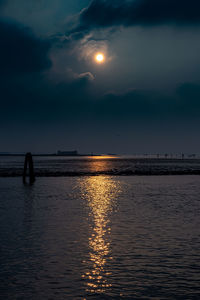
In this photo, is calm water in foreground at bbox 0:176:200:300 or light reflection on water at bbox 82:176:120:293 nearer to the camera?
calm water in foreground at bbox 0:176:200:300

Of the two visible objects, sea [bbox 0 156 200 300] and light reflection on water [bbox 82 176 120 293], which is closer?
sea [bbox 0 156 200 300]

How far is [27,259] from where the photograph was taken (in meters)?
11.6

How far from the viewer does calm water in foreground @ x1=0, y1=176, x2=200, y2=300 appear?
29.3 feet

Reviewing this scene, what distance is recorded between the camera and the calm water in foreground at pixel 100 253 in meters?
8.95

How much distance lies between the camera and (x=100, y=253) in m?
12.3

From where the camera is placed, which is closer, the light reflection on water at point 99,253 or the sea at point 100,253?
the sea at point 100,253

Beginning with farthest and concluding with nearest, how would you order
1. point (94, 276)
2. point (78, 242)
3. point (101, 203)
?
point (101, 203)
point (78, 242)
point (94, 276)

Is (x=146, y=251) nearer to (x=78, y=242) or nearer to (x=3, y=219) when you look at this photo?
(x=78, y=242)

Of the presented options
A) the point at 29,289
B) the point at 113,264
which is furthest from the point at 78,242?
the point at 29,289

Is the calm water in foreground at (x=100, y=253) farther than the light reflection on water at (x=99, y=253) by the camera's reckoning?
No

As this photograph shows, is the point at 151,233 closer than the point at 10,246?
No

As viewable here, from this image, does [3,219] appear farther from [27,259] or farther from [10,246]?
[27,259]

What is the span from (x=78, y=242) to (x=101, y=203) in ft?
41.2

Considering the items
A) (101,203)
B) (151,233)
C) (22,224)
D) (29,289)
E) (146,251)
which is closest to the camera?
(29,289)
